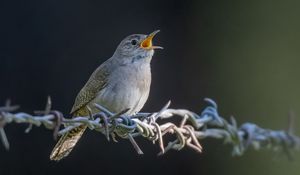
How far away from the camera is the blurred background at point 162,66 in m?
8.12

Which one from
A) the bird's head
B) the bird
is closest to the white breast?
the bird

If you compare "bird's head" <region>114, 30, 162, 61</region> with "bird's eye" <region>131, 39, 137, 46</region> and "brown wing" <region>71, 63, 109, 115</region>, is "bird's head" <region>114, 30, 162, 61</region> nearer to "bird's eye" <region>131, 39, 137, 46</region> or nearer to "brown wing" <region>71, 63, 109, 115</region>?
"bird's eye" <region>131, 39, 137, 46</region>

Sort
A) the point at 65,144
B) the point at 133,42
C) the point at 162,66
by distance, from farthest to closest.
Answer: the point at 162,66
the point at 133,42
the point at 65,144

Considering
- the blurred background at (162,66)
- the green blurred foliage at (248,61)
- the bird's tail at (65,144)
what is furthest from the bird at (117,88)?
the green blurred foliage at (248,61)

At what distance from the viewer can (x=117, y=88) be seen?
5418 millimetres

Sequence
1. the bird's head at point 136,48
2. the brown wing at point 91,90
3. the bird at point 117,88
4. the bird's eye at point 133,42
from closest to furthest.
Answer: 1. the bird at point 117,88
2. the brown wing at point 91,90
3. the bird's head at point 136,48
4. the bird's eye at point 133,42

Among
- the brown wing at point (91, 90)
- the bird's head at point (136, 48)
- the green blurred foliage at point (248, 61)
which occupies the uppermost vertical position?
the bird's head at point (136, 48)

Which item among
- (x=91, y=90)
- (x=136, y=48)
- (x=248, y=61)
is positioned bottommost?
(x=248, y=61)

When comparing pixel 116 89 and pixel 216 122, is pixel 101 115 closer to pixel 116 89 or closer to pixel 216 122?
pixel 216 122

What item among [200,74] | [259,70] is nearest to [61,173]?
[200,74]

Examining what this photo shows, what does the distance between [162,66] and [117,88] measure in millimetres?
3199

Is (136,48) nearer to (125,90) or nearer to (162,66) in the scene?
(125,90)

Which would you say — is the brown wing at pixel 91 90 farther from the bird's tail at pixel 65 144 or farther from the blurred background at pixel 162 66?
the blurred background at pixel 162 66

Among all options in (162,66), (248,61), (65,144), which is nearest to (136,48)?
(65,144)
